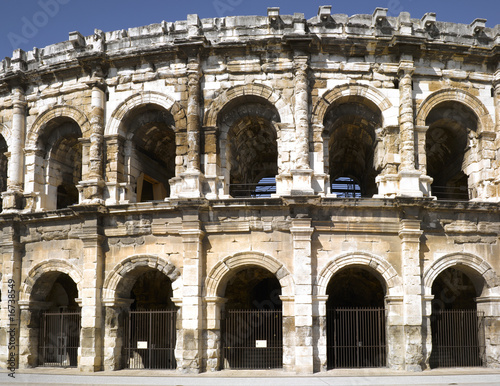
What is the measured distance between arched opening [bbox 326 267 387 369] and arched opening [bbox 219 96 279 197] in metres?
4.13

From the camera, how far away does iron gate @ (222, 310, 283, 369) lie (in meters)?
14.7

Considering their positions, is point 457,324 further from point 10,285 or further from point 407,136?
point 10,285

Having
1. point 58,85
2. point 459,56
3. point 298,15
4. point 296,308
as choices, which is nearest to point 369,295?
point 296,308

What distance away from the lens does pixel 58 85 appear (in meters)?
15.3

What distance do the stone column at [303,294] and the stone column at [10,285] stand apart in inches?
288

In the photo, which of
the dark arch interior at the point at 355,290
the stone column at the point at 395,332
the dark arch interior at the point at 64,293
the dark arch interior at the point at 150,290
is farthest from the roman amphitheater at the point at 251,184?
the dark arch interior at the point at 355,290

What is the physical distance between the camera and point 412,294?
12.9 m

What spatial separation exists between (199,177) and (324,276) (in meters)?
3.69

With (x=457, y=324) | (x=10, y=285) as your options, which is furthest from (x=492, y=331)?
(x=10, y=285)

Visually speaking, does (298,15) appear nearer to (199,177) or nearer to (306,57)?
(306,57)

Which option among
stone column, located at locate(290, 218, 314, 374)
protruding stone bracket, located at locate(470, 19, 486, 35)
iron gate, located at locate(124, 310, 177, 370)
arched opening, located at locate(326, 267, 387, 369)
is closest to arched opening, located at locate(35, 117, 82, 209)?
iron gate, located at locate(124, 310, 177, 370)

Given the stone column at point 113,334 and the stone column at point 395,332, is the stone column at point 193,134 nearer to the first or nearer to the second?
the stone column at point 113,334

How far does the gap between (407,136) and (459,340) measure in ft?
18.4

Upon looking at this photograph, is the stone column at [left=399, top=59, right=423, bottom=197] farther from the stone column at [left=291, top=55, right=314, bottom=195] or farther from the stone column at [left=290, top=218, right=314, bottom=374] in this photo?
the stone column at [left=290, top=218, right=314, bottom=374]
